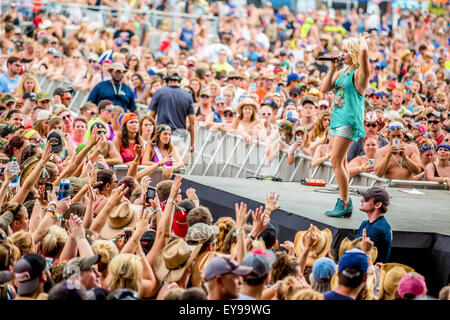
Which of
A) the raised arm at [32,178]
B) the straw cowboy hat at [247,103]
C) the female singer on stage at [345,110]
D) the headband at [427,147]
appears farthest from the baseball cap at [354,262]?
the straw cowboy hat at [247,103]

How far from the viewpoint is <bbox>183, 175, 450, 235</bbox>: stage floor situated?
8.08 metres

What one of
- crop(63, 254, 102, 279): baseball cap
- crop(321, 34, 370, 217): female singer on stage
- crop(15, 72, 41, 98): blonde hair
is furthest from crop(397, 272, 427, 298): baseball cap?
crop(15, 72, 41, 98): blonde hair

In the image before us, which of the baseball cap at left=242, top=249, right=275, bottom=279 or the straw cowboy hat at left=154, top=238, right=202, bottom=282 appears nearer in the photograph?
the baseball cap at left=242, top=249, right=275, bottom=279

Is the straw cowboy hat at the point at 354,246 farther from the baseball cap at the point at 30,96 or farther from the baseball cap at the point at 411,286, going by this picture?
the baseball cap at the point at 30,96

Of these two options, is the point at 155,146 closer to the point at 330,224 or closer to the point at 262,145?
the point at 262,145

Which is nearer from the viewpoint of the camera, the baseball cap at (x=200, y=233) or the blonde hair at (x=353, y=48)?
the baseball cap at (x=200, y=233)

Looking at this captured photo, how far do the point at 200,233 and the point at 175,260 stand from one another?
16.5 inches

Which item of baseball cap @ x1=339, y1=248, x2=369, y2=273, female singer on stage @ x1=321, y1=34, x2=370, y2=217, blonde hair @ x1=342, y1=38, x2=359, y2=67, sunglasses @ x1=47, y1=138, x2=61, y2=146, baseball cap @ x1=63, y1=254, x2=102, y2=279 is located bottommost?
baseball cap @ x1=63, y1=254, x2=102, y2=279

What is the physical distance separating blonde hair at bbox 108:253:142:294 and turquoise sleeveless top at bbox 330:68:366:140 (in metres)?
3.30

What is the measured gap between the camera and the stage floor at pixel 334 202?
8078 mm

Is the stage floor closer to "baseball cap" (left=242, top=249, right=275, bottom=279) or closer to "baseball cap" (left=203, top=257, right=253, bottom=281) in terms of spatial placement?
"baseball cap" (left=242, top=249, right=275, bottom=279)

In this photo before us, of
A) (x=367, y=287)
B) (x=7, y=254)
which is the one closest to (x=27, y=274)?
(x=7, y=254)

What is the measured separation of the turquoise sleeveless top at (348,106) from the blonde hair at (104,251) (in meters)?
2.99

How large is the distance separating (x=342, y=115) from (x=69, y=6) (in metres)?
16.8
